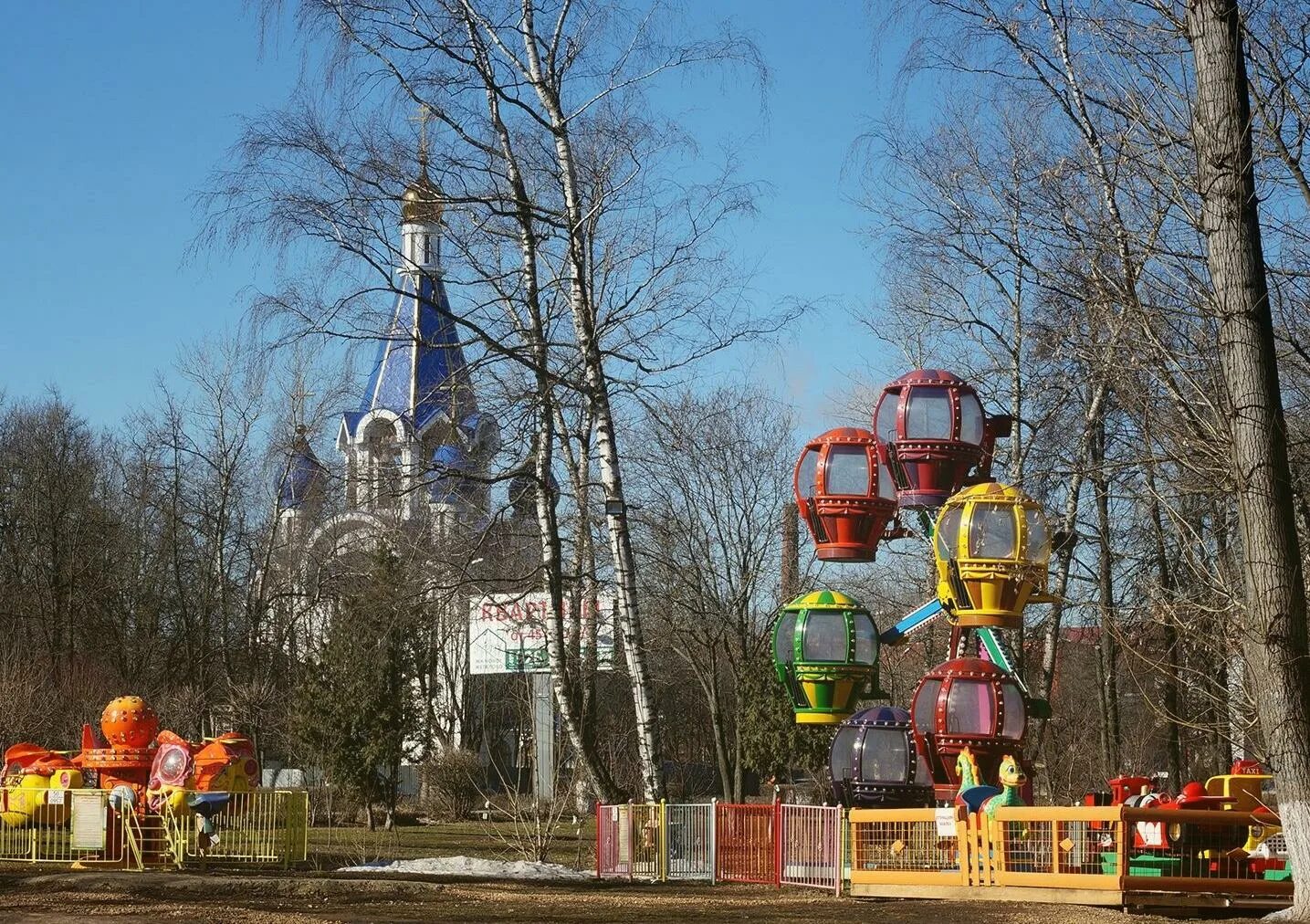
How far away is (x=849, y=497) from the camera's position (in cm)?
2011

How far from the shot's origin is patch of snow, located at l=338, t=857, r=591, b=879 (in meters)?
19.0

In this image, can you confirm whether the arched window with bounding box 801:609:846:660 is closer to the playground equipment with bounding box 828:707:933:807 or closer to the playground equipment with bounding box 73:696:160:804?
the playground equipment with bounding box 828:707:933:807

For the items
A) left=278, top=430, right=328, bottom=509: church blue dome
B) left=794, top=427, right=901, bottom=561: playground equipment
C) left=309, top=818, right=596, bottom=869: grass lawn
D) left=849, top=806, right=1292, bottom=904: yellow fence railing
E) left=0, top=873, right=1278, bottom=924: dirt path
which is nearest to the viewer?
left=0, top=873, right=1278, bottom=924: dirt path

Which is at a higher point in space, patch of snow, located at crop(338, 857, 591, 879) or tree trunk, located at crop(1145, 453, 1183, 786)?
tree trunk, located at crop(1145, 453, 1183, 786)

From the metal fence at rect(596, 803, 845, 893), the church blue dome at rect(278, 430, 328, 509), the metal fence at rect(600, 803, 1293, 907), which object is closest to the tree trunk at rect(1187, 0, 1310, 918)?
the metal fence at rect(600, 803, 1293, 907)

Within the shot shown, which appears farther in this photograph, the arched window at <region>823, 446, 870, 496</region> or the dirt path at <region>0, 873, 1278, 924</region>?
the arched window at <region>823, 446, 870, 496</region>

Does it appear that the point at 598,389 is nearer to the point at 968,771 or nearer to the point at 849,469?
the point at 849,469

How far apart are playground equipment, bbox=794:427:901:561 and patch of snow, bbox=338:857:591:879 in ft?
17.2

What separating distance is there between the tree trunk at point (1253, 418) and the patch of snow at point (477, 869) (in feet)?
32.0

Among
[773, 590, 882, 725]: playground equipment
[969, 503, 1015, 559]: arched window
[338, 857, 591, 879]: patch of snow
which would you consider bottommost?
[338, 857, 591, 879]: patch of snow

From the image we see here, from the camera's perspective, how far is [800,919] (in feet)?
42.9

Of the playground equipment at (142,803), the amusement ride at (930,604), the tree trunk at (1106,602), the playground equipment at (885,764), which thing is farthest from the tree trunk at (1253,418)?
the playground equipment at (142,803)

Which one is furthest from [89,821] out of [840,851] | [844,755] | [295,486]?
[295,486]

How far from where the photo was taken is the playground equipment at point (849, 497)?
20.1m
